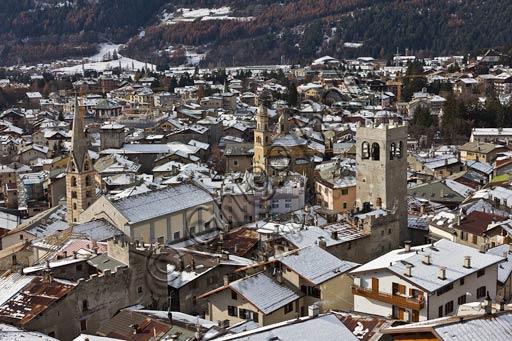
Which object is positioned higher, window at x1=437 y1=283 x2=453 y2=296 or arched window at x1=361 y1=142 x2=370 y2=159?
arched window at x1=361 y1=142 x2=370 y2=159

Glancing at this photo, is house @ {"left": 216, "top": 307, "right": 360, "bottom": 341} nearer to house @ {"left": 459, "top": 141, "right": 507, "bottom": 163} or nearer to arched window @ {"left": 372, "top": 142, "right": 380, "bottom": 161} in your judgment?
arched window @ {"left": 372, "top": 142, "right": 380, "bottom": 161}

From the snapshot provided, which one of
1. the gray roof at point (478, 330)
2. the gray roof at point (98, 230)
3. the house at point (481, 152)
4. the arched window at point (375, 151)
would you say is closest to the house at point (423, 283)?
the gray roof at point (478, 330)

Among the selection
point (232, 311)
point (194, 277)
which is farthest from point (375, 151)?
point (232, 311)

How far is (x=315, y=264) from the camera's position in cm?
2605

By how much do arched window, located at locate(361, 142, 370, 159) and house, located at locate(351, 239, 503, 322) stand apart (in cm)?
1176

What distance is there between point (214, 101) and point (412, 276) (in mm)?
84359

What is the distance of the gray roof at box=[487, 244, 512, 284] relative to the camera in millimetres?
25942

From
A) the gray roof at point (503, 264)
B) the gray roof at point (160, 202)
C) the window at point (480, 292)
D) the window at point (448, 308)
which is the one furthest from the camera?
the gray roof at point (160, 202)

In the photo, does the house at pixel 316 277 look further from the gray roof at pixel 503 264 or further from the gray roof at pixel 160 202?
the gray roof at pixel 160 202

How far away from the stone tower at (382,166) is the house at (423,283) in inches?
416

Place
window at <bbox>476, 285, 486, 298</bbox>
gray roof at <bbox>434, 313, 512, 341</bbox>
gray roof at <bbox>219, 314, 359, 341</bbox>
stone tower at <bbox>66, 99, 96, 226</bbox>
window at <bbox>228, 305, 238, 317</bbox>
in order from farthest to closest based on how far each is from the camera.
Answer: stone tower at <bbox>66, 99, 96, 226</bbox>
window at <bbox>228, 305, 238, 317</bbox>
window at <bbox>476, 285, 486, 298</bbox>
gray roof at <bbox>219, 314, 359, 341</bbox>
gray roof at <bbox>434, 313, 512, 341</bbox>

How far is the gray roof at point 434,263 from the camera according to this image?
23.2m

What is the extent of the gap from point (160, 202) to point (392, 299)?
16651 millimetres

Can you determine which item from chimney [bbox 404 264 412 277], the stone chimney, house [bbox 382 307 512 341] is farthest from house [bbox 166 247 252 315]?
house [bbox 382 307 512 341]
